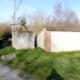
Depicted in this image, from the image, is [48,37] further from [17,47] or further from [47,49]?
[17,47]

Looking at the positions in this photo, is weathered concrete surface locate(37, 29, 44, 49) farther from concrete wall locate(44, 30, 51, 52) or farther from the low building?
concrete wall locate(44, 30, 51, 52)

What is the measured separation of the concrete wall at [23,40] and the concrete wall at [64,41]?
2.34 metres

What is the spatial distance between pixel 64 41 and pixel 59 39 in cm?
63

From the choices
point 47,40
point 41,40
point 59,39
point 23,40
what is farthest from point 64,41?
point 23,40

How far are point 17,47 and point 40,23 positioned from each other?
1690 centimetres

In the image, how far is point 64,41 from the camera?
65.8 feet

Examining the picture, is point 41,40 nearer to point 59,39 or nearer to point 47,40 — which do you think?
point 47,40

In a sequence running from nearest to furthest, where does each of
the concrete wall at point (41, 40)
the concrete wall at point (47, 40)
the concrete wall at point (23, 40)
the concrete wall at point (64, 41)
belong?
the concrete wall at point (47, 40)
the concrete wall at point (64, 41)
the concrete wall at point (23, 40)
the concrete wall at point (41, 40)

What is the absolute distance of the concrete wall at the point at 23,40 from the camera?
65.4ft

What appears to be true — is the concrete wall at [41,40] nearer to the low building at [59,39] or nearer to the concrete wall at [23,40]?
the low building at [59,39]

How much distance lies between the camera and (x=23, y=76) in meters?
9.05

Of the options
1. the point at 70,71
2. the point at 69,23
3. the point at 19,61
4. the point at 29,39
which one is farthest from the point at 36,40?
the point at 69,23

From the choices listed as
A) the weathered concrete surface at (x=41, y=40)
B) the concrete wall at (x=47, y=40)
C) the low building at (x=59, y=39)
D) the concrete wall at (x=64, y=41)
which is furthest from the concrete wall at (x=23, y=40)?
the concrete wall at (x=64, y=41)

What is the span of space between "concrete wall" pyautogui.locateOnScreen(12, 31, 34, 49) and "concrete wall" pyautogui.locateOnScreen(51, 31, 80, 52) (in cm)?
234
